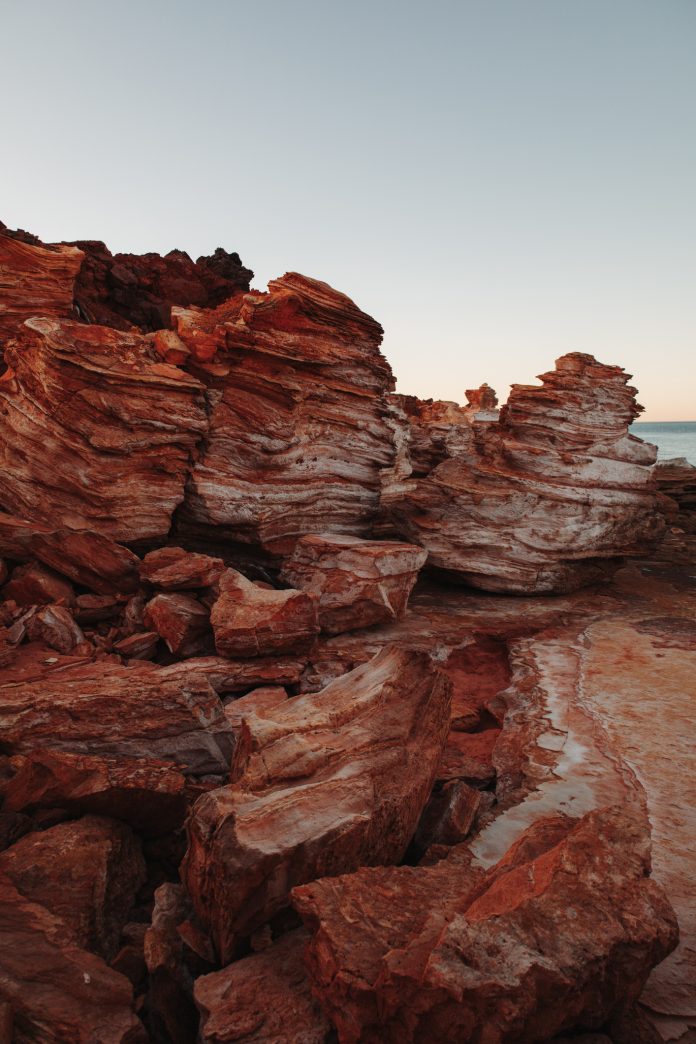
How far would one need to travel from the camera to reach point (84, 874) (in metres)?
4.72

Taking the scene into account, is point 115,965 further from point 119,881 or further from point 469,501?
point 469,501

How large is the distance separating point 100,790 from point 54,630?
3974 millimetres

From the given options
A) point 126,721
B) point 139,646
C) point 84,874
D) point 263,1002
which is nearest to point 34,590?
point 139,646

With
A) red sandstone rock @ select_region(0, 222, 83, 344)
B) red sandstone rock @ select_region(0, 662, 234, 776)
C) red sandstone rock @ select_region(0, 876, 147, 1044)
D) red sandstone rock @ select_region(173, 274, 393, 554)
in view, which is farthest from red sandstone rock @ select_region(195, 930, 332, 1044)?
red sandstone rock @ select_region(0, 222, 83, 344)

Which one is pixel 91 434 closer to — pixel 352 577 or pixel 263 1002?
pixel 352 577

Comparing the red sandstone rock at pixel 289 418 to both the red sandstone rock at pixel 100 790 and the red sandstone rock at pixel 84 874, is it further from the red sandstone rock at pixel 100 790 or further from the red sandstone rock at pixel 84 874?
the red sandstone rock at pixel 84 874

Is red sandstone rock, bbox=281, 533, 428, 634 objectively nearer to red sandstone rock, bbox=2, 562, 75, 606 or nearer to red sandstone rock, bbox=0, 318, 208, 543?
red sandstone rock, bbox=0, 318, 208, 543

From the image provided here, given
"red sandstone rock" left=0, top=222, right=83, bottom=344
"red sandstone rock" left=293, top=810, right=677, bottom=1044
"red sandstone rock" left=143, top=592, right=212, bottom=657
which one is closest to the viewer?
"red sandstone rock" left=293, top=810, right=677, bottom=1044

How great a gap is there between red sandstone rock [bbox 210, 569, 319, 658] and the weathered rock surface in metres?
4.67

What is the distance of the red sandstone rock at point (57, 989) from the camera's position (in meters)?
3.41

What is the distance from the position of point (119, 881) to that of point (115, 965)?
0.81 metres

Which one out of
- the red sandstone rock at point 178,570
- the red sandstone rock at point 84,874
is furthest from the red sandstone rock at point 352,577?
the red sandstone rock at point 84,874

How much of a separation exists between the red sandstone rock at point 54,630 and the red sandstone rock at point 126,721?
1626 mm

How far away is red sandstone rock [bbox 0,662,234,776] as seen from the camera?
6.27m
